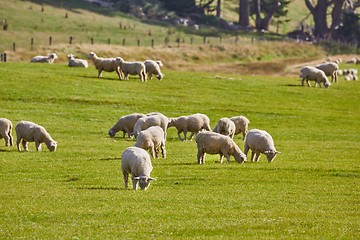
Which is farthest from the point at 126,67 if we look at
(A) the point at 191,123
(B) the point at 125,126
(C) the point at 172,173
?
(C) the point at 172,173

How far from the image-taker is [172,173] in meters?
30.0

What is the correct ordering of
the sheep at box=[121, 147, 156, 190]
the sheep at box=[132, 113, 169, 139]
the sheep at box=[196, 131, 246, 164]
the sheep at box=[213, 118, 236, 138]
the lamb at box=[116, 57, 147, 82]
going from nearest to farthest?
the sheep at box=[121, 147, 156, 190]
the sheep at box=[196, 131, 246, 164]
the sheep at box=[132, 113, 169, 139]
the sheep at box=[213, 118, 236, 138]
the lamb at box=[116, 57, 147, 82]

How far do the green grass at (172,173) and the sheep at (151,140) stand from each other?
1.94 feet

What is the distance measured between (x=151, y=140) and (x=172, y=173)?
2615 millimetres

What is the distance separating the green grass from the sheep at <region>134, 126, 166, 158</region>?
1.94ft

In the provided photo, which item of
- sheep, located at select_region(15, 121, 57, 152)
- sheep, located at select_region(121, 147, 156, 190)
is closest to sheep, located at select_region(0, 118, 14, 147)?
sheep, located at select_region(15, 121, 57, 152)

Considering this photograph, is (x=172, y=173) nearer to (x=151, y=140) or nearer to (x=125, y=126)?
(x=151, y=140)

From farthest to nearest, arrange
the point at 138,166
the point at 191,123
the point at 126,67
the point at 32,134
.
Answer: the point at 126,67
the point at 191,123
the point at 32,134
the point at 138,166

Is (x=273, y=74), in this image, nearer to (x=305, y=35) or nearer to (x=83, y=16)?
(x=83, y=16)

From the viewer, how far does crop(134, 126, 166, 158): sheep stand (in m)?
32.0

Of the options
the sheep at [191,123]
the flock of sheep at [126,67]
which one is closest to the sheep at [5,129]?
the sheep at [191,123]

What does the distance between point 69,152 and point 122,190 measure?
1020 centimetres

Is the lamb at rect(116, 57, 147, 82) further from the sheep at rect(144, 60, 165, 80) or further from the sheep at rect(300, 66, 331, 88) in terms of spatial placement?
the sheep at rect(300, 66, 331, 88)

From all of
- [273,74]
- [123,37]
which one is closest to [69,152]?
[273,74]
